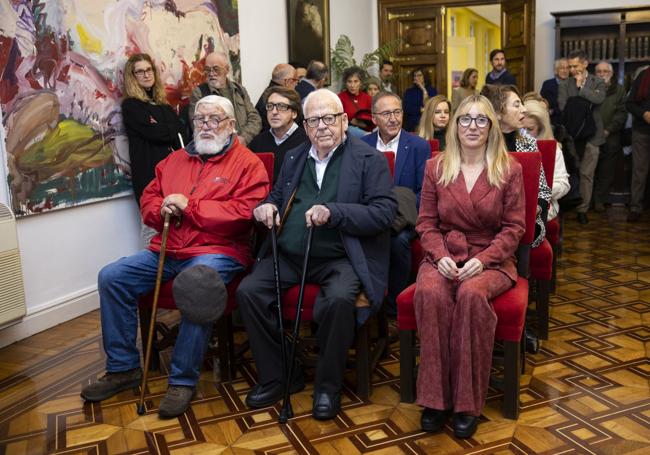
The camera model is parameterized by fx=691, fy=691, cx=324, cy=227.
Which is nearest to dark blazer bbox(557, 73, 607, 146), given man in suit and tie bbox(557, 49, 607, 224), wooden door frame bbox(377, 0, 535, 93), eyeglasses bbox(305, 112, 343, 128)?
man in suit and tie bbox(557, 49, 607, 224)

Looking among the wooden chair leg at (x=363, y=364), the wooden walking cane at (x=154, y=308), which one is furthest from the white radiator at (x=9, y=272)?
the wooden chair leg at (x=363, y=364)

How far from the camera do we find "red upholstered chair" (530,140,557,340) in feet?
12.3

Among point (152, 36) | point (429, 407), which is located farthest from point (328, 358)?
point (152, 36)

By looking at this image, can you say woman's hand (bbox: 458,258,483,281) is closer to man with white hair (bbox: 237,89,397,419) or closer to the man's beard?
man with white hair (bbox: 237,89,397,419)

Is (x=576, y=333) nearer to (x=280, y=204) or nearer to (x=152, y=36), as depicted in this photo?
(x=280, y=204)

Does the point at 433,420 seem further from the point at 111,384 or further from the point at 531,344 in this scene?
the point at 111,384

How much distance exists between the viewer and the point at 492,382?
3.05 meters

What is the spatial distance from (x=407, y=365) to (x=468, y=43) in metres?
13.5

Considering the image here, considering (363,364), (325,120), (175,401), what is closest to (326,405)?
(363,364)

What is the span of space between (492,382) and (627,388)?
69cm

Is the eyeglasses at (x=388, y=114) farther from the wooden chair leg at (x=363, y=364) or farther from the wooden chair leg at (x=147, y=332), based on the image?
the wooden chair leg at (x=147, y=332)

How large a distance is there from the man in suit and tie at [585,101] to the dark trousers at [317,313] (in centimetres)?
521

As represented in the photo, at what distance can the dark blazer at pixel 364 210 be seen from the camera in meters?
3.14

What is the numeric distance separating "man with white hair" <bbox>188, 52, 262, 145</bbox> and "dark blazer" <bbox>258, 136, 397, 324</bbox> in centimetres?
211
